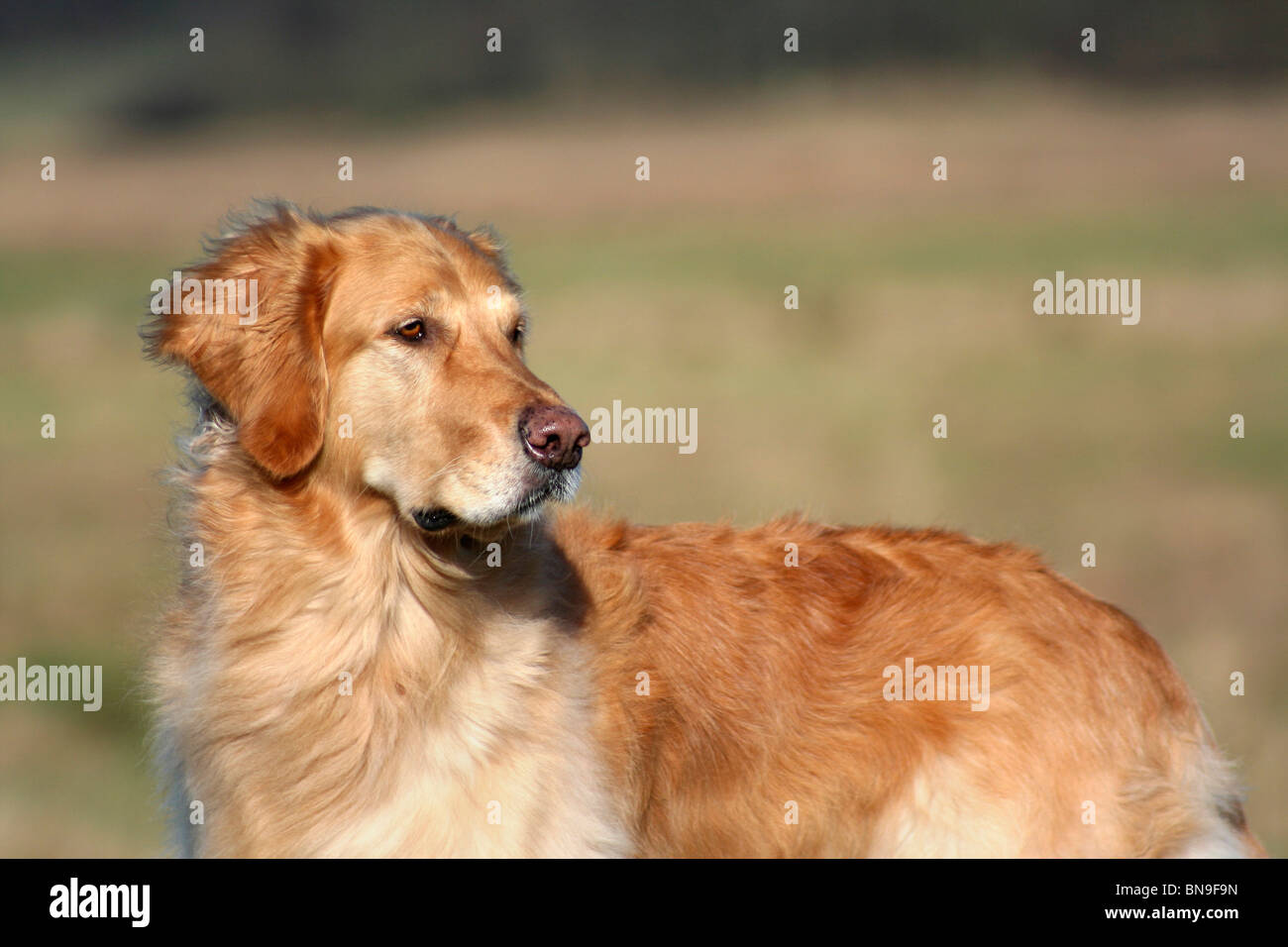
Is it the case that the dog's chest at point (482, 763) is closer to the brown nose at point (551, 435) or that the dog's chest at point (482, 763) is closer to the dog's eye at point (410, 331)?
the brown nose at point (551, 435)

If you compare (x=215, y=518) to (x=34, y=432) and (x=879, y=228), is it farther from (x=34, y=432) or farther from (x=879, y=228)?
(x=879, y=228)

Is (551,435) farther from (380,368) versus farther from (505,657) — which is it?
(505,657)

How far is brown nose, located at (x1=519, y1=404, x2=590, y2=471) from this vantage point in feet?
16.7

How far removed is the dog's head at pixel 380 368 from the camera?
16.9ft

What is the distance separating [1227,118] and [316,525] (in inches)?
1518

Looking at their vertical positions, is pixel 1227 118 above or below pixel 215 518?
above

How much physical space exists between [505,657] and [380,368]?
1.10 m

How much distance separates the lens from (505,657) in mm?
5492

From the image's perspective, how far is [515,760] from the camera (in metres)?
5.31

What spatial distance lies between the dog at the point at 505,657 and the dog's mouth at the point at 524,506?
A: 0.01 m

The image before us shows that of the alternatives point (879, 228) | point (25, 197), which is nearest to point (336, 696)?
point (879, 228)

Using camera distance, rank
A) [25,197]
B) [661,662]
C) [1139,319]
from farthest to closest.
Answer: [25,197] < [1139,319] < [661,662]

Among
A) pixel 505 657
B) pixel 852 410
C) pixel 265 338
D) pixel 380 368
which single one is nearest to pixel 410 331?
pixel 380 368

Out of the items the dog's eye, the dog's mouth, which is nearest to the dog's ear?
the dog's eye
